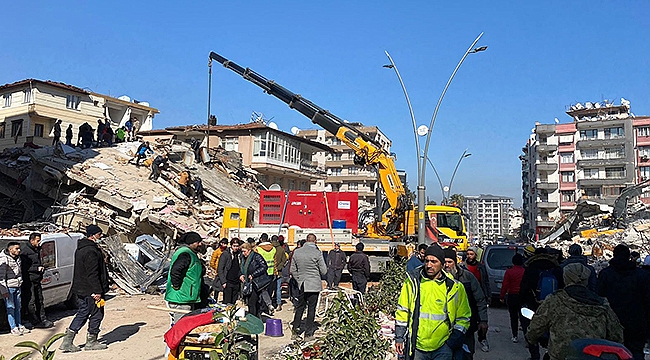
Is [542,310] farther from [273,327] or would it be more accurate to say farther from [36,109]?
[36,109]

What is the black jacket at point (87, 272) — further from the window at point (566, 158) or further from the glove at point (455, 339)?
the window at point (566, 158)

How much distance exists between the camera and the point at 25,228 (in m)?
16.7

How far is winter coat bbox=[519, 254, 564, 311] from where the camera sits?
7.23 m

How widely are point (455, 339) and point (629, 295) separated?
2.79 metres

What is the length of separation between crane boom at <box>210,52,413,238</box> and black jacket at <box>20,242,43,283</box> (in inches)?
442

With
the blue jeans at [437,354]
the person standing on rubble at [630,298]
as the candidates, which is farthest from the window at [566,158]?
the blue jeans at [437,354]

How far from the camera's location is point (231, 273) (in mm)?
9219

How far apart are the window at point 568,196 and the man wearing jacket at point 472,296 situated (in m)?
68.6

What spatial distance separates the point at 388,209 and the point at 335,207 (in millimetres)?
2364

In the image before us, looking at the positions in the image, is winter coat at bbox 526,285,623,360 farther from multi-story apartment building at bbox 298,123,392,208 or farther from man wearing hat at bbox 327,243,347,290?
multi-story apartment building at bbox 298,123,392,208

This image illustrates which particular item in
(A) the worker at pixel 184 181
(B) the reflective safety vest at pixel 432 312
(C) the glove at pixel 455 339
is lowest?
(C) the glove at pixel 455 339

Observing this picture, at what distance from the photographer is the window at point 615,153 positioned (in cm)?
6316

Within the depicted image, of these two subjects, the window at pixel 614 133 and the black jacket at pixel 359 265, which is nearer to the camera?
the black jacket at pixel 359 265

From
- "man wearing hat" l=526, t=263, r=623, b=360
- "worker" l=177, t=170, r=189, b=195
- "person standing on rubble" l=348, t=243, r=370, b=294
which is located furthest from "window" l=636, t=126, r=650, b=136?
"man wearing hat" l=526, t=263, r=623, b=360
